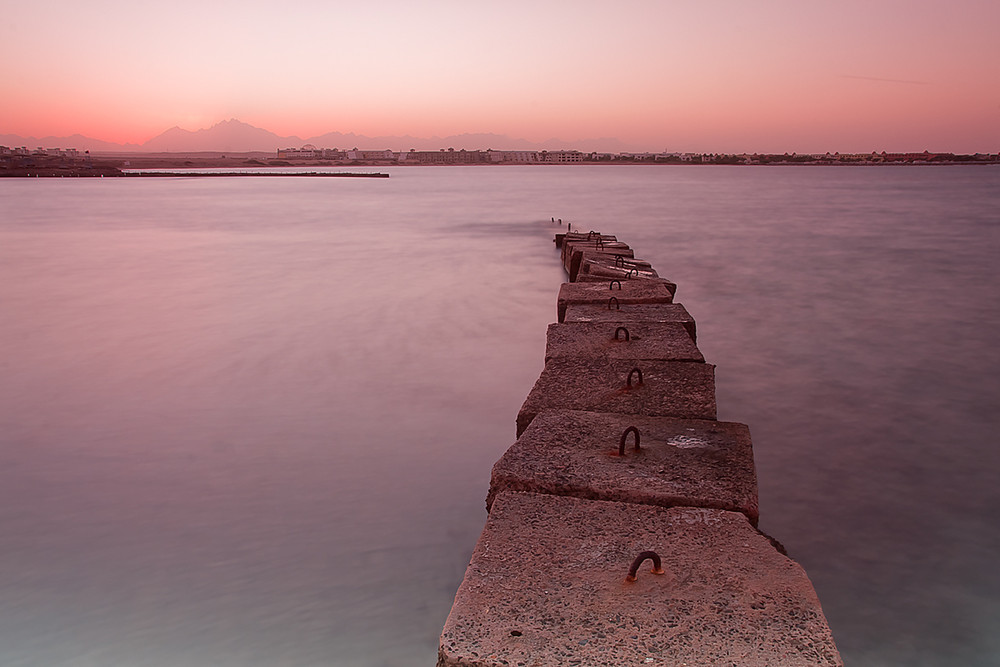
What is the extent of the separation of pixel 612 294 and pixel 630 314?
2.14ft

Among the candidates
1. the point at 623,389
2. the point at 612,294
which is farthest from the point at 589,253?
the point at 623,389

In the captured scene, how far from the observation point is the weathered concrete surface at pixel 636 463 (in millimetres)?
2102

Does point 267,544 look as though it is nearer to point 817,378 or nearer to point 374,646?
point 374,646

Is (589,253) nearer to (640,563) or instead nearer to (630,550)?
(630,550)

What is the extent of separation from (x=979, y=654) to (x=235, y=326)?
252 inches

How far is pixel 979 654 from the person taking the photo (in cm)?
226

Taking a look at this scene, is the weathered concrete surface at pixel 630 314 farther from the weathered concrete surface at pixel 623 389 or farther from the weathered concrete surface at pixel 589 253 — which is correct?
the weathered concrete surface at pixel 589 253

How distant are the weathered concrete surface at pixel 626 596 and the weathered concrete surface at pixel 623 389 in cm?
86

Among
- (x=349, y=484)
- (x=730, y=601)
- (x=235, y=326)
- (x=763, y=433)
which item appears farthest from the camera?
(x=235, y=326)

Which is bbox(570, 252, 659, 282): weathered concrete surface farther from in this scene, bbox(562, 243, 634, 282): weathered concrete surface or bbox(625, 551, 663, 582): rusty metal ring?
bbox(625, 551, 663, 582): rusty metal ring

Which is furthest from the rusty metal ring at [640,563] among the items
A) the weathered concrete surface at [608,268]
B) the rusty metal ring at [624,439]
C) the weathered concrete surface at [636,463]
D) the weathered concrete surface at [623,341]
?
the weathered concrete surface at [608,268]

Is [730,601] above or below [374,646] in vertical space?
above

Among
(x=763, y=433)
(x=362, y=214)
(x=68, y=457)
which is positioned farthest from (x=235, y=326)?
(x=362, y=214)

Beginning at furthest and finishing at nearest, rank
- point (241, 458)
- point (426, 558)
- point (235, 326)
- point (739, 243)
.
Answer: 1. point (739, 243)
2. point (235, 326)
3. point (241, 458)
4. point (426, 558)
